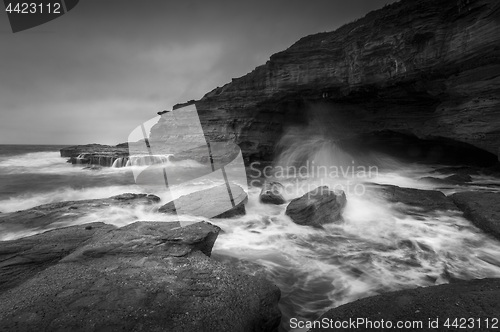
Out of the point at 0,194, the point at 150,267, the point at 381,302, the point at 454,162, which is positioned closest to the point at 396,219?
the point at 381,302

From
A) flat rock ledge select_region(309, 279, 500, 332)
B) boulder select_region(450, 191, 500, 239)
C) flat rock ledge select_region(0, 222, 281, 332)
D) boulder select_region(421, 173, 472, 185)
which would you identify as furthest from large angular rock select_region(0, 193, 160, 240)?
boulder select_region(421, 173, 472, 185)

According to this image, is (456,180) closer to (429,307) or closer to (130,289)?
(429,307)

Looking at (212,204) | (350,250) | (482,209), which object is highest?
(212,204)

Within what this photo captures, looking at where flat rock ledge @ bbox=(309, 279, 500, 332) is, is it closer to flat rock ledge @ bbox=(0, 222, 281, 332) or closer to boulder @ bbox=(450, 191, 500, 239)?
flat rock ledge @ bbox=(0, 222, 281, 332)

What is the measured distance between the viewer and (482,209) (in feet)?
20.4

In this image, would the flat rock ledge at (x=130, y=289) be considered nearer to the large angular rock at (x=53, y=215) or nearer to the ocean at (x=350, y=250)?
the ocean at (x=350, y=250)

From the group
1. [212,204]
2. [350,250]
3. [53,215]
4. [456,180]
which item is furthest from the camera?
[456,180]

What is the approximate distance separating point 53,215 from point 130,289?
6.18m

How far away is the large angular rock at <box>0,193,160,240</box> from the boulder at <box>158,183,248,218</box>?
1.58 m

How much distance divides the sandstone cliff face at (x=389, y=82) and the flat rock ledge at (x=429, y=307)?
10298mm

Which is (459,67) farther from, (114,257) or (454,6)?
(114,257)

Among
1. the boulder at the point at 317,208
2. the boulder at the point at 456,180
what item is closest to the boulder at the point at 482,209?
the boulder at the point at 317,208

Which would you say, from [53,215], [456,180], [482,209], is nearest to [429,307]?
[482,209]

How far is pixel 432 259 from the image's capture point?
184 inches
